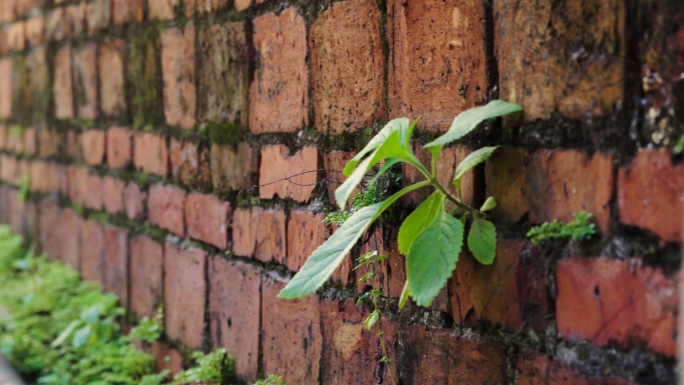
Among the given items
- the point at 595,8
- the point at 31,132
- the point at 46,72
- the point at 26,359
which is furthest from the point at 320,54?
the point at 31,132

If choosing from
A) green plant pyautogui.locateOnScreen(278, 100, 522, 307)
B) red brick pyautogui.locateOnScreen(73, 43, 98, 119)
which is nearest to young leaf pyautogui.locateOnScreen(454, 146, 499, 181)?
green plant pyautogui.locateOnScreen(278, 100, 522, 307)

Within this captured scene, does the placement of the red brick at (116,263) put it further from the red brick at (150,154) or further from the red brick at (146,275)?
the red brick at (150,154)

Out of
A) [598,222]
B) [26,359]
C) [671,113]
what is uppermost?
[671,113]

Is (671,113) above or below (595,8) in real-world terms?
below

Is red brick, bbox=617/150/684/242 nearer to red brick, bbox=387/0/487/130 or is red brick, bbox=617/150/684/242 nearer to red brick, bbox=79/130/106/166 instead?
red brick, bbox=387/0/487/130

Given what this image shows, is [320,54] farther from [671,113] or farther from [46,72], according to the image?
[46,72]

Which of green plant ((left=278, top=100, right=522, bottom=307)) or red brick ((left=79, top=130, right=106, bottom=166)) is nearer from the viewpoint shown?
green plant ((left=278, top=100, right=522, bottom=307))
